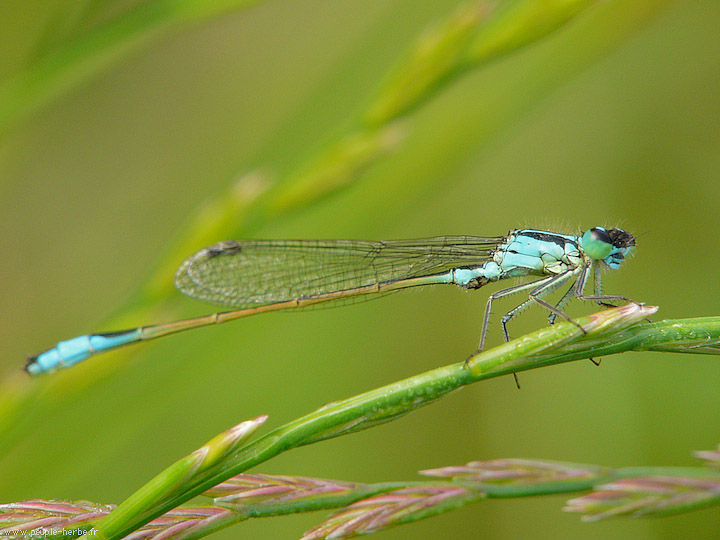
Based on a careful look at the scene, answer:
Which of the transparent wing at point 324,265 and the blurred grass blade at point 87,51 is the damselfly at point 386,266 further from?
the blurred grass blade at point 87,51

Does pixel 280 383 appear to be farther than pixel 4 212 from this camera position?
No

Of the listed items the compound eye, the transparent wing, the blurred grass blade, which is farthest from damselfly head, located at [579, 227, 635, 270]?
the blurred grass blade

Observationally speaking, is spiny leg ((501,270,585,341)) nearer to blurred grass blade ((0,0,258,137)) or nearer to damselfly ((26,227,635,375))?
damselfly ((26,227,635,375))

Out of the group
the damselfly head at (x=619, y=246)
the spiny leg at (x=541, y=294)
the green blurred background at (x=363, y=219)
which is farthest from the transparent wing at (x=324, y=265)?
the damselfly head at (x=619, y=246)

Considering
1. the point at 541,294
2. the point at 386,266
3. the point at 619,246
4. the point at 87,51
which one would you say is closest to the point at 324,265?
the point at 386,266

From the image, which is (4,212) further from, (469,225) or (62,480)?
(469,225)

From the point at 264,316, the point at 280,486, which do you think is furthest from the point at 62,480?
the point at 280,486
